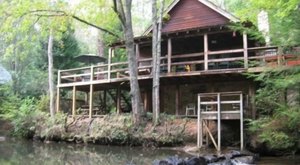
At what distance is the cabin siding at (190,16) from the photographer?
20.2 meters

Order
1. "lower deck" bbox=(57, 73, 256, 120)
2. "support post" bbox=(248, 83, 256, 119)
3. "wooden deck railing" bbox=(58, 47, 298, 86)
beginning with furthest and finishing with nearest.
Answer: "lower deck" bbox=(57, 73, 256, 120) → "wooden deck railing" bbox=(58, 47, 298, 86) → "support post" bbox=(248, 83, 256, 119)

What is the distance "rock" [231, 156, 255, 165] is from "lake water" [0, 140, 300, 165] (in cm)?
36

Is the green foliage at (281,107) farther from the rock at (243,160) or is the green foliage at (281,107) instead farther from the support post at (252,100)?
the support post at (252,100)

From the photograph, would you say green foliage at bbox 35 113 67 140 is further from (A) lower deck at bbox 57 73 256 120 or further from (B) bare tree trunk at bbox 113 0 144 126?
(B) bare tree trunk at bbox 113 0 144 126

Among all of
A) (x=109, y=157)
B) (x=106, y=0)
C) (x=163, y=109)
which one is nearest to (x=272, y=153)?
(x=109, y=157)

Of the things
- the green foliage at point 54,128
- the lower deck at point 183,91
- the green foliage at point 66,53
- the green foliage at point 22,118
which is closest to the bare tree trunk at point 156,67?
the lower deck at point 183,91

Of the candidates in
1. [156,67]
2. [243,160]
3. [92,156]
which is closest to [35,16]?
[156,67]

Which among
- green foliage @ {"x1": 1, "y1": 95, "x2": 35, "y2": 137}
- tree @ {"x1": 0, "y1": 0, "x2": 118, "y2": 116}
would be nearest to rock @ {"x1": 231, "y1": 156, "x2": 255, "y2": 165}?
tree @ {"x1": 0, "y1": 0, "x2": 118, "y2": 116}

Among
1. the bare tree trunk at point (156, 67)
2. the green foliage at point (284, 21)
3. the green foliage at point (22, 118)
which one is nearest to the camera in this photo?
the green foliage at point (284, 21)

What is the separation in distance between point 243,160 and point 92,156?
587cm

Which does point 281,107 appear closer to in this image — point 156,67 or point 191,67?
point 156,67

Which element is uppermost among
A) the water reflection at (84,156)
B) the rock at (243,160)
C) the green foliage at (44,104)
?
the green foliage at (44,104)

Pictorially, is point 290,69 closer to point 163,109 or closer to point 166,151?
point 166,151

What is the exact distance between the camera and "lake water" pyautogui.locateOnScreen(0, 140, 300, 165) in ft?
40.0
